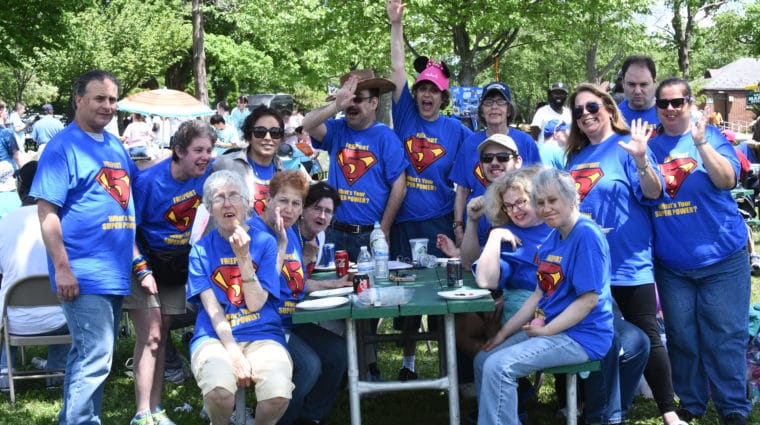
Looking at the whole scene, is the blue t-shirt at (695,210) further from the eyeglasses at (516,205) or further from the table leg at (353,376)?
the table leg at (353,376)

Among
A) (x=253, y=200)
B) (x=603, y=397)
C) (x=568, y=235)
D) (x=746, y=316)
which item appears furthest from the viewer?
(x=253, y=200)

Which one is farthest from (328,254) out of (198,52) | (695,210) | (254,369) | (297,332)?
(198,52)

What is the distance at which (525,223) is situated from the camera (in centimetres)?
437

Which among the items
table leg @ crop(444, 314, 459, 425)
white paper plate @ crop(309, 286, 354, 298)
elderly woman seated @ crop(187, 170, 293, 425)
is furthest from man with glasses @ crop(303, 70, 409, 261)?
table leg @ crop(444, 314, 459, 425)

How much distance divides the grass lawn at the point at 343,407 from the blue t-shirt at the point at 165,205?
1173 mm

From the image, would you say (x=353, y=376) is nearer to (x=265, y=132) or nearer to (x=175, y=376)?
(x=265, y=132)

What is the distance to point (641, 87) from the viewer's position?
4.76 meters

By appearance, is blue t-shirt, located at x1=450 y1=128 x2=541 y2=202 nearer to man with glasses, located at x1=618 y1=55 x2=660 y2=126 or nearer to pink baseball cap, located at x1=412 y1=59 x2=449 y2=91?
pink baseball cap, located at x1=412 y1=59 x2=449 y2=91

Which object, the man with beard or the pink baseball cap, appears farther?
the man with beard

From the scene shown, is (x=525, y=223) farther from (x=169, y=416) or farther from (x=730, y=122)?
(x=730, y=122)

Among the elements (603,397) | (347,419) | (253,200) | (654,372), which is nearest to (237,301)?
(253,200)

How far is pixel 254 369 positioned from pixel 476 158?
2.16m

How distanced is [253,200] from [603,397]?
2.28 metres

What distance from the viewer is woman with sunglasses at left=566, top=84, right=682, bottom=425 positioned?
4281 millimetres
